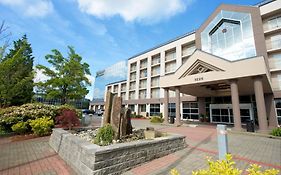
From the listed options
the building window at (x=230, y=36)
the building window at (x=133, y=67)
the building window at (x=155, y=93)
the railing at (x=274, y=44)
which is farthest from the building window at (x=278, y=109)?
the building window at (x=133, y=67)

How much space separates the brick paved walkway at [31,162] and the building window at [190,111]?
24081 millimetres

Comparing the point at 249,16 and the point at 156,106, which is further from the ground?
the point at 249,16

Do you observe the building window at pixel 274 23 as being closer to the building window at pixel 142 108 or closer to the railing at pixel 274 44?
the railing at pixel 274 44

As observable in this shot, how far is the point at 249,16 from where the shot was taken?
22141 mm

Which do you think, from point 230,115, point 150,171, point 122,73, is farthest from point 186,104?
point 122,73

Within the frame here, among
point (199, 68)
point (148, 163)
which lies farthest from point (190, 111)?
point (148, 163)

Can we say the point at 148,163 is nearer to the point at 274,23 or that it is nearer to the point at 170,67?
the point at 274,23

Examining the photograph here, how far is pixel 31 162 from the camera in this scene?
19.2ft

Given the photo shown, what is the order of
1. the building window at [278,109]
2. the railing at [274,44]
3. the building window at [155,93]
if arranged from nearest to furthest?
the building window at [278,109], the railing at [274,44], the building window at [155,93]

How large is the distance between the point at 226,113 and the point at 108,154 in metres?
22.7

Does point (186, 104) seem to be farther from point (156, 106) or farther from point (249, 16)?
point (249, 16)

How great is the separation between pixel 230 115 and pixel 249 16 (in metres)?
15.0

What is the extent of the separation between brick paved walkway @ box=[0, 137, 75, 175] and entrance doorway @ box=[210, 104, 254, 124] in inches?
896

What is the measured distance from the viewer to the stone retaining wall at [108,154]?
441 cm
